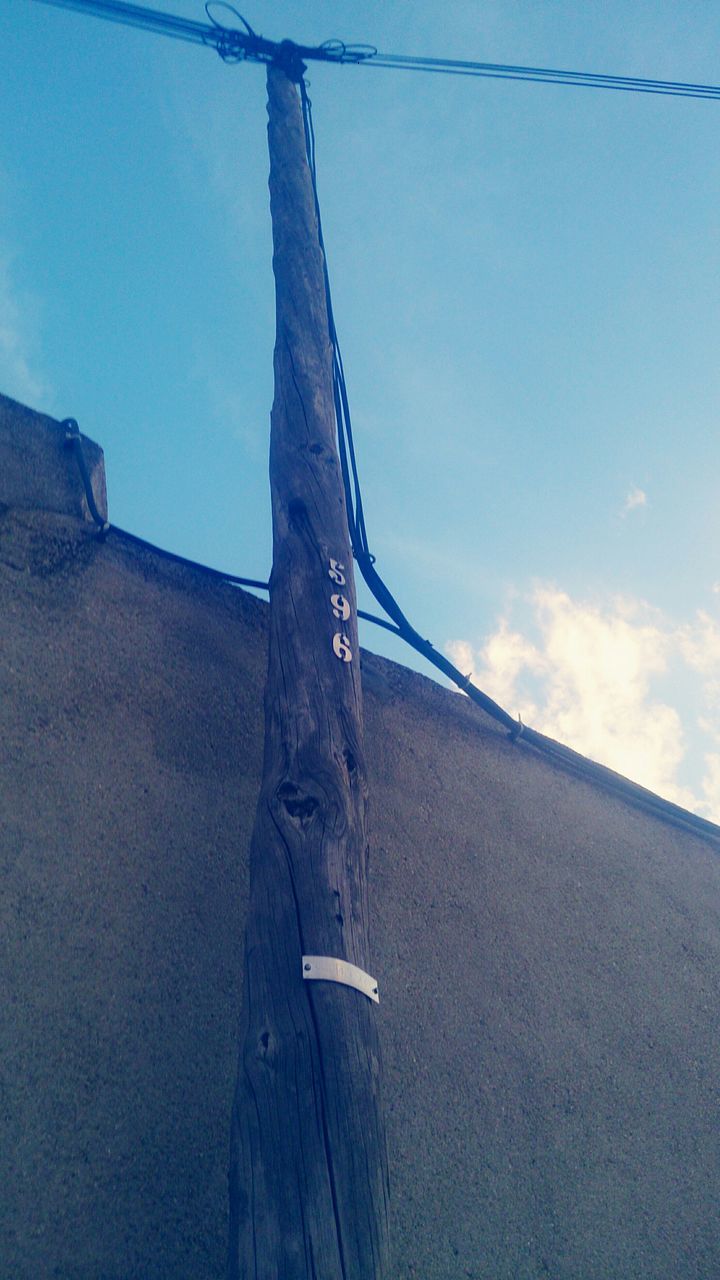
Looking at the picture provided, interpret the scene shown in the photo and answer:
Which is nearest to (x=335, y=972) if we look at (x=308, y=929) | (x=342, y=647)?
(x=308, y=929)

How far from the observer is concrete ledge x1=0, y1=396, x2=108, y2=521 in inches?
135

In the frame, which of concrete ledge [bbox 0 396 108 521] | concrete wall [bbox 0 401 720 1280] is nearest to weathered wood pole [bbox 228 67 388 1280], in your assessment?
concrete wall [bbox 0 401 720 1280]

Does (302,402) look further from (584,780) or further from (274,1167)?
(274,1167)

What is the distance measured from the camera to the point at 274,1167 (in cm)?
191

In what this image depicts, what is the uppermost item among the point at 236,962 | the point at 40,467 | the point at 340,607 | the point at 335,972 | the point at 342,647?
the point at 40,467

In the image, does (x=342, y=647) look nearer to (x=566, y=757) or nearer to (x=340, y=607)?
(x=340, y=607)

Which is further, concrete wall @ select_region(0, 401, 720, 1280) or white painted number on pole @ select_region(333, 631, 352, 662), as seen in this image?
white painted number on pole @ select_region(333, 631, 352, 662)

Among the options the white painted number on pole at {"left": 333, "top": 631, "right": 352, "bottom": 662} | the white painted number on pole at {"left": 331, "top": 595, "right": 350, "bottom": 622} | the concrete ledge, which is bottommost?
the white painted number on pole at {"left": 333, "top": 631, "right": 352, "bottom": 662}

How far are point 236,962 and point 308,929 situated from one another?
736mm

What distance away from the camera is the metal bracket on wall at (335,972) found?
7.10 feet

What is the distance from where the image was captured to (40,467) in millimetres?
3531

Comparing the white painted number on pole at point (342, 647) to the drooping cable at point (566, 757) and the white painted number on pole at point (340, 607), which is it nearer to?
the white painted number on pole at point (340, 607)

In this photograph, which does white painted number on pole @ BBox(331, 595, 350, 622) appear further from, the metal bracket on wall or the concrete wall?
the metal bracket on wall

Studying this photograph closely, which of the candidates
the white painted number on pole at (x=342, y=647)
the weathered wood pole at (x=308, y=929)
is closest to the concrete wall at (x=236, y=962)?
the weathered wood pole at (x=308, y=929)
